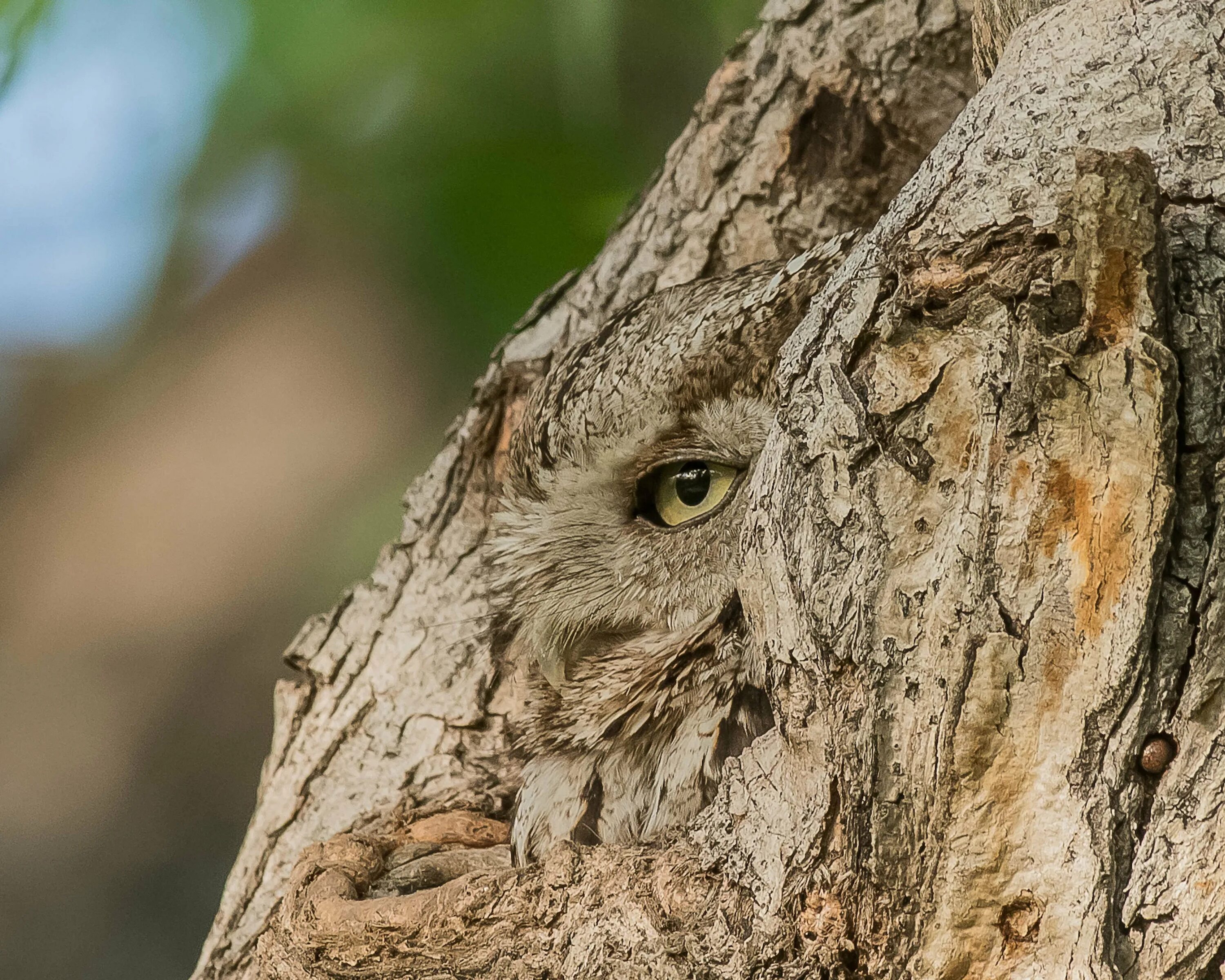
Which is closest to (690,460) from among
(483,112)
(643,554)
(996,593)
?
(643,554)

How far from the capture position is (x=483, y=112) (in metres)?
2.51

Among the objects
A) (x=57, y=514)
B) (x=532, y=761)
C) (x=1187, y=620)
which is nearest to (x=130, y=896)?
(x=57, y=514)

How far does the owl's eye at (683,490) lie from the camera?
154cm

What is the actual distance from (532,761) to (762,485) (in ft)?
2.75

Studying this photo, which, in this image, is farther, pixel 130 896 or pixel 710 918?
pixel 130 896

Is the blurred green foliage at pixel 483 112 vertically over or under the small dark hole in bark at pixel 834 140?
over

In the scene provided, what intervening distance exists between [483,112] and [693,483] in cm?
136

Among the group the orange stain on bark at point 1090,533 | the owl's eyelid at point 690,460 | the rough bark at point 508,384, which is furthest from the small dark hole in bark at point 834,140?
the orange stain on bark at point 1090,533

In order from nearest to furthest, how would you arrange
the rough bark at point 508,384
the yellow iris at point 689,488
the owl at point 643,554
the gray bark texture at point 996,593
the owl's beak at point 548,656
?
the gray bark texture at point 996,593 < the owl at point 643,554 < the yellow iris at point 689,488 < the owl's beak at point 548,656 < the rough bark at point 508,384

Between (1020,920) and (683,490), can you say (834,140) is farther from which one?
(1020,920)

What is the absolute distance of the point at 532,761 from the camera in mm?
1754

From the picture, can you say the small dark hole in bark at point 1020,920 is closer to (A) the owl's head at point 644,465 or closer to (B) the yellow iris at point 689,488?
(A) the owl's head at point 644,465

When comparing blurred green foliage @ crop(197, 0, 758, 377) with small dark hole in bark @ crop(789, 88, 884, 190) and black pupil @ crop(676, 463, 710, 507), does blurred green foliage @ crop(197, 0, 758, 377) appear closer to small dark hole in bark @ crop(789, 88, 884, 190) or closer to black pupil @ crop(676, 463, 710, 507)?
small dark hole in bark @ crop(789, 88, 884, 190)

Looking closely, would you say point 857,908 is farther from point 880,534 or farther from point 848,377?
point 848,377
